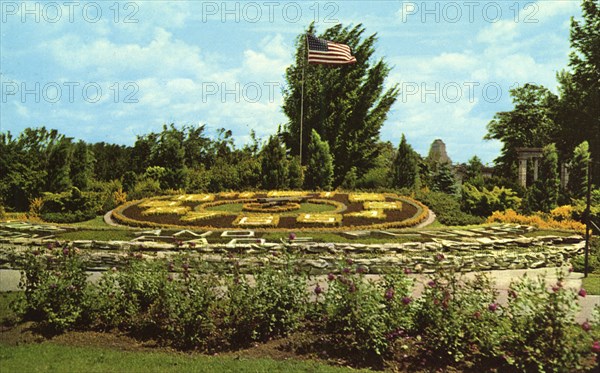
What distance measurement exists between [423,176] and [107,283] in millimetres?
20662

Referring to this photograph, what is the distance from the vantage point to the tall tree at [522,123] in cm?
3750

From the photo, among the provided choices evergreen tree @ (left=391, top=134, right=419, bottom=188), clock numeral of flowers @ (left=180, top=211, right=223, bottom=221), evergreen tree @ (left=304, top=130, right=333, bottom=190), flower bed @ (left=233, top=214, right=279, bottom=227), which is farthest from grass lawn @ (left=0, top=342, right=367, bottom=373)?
evergreen tree @ (left=391, top=134, right=419, bottom=188)

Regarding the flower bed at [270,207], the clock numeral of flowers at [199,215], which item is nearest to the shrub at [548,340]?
the clock numeral of flowers at [199,215]

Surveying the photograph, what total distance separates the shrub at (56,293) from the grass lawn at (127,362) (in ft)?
2.28

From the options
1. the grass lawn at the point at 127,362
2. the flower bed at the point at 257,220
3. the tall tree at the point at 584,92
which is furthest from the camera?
the tall tree at the point at 584,92

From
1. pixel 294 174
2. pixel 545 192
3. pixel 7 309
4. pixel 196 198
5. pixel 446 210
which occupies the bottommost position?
pixel 7 309

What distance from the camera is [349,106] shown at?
3180cm

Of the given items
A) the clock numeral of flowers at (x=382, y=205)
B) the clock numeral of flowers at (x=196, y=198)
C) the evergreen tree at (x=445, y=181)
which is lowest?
the clock numeral of flowers at (x=382, y=205)

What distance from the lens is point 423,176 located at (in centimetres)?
2567

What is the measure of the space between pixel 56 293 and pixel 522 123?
1535 inches

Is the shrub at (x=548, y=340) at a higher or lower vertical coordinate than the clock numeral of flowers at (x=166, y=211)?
lower

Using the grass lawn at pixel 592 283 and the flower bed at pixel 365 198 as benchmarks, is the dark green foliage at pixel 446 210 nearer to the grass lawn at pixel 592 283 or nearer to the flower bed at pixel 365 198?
the flower bed at pixel 365 198

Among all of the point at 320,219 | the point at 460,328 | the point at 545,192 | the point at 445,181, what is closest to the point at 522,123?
the point at 445,181

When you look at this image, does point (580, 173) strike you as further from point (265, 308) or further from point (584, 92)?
point (265, 308)
